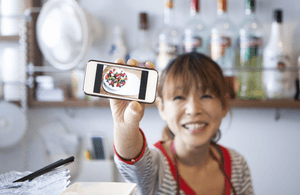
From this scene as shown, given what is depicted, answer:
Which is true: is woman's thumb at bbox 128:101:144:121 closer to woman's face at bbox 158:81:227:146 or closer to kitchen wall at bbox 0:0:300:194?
woman's face at bbox 158:81:227:146

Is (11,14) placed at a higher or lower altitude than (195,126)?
Answer: higher

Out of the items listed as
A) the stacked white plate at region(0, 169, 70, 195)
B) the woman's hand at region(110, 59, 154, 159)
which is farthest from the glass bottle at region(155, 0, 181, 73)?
the stacked white plate at region(0, 169, 70, 195)

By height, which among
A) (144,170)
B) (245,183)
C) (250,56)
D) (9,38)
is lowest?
(245,183)

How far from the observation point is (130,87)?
0.34m

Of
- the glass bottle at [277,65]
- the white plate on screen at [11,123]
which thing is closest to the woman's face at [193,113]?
the glass bottle at [277,65]

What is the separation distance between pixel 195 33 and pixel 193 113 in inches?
18.7

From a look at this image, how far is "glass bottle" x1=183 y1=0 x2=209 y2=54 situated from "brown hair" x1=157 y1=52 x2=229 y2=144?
245mm

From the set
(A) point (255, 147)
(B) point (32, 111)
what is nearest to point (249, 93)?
(A) point (255, 147)

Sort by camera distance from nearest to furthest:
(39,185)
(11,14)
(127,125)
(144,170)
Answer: (39,185) → (127,125) → (144,170) → (11,14)

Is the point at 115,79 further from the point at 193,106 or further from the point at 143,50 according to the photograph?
the point at 143,50

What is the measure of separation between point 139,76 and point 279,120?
2.68 ft

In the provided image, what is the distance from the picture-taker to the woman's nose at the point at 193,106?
1.86 feet

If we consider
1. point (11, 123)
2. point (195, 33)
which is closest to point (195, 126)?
point (195, 33)

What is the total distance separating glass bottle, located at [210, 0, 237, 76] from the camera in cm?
87
